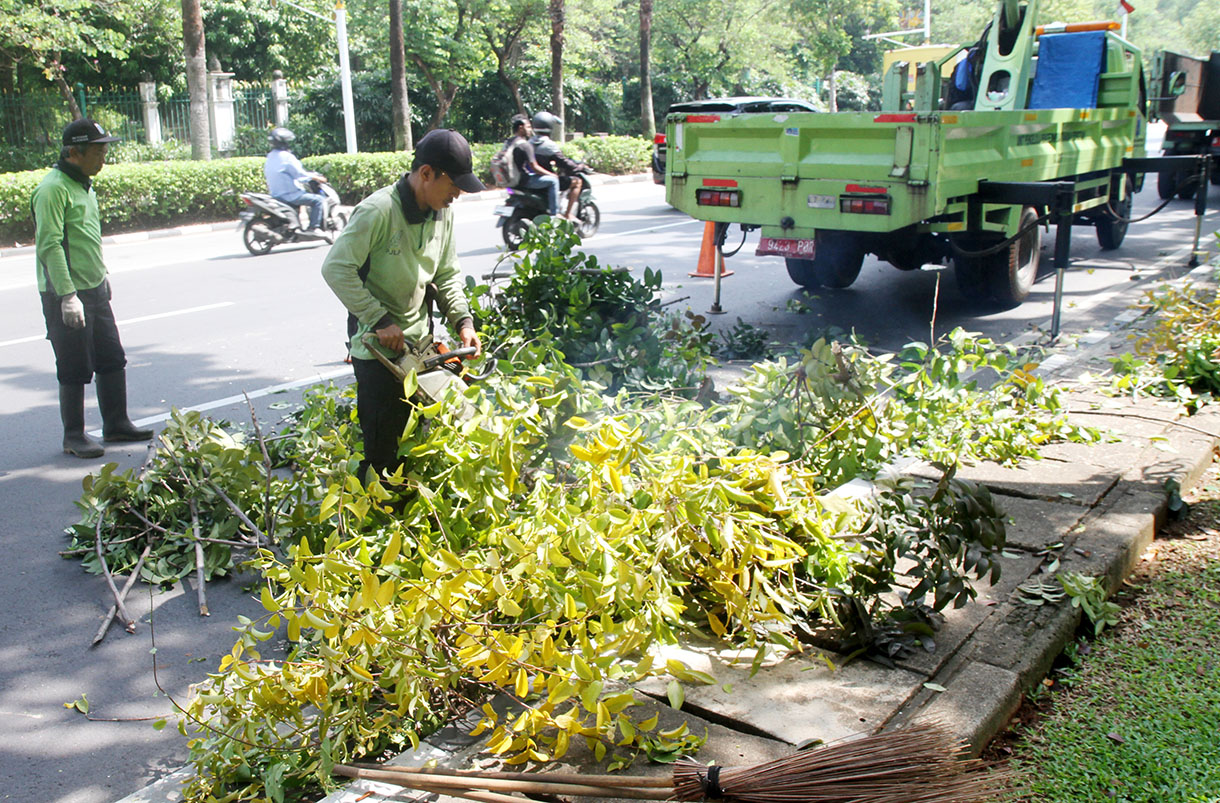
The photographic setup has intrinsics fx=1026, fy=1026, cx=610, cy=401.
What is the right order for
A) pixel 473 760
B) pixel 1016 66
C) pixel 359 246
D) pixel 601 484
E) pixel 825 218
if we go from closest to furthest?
pixel 473 760
pixel 601 484
pixel 359 246
pixel 825 218
pixel 1016 66

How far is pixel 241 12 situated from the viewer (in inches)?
1235

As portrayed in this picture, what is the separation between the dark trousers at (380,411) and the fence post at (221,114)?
26.9 meters

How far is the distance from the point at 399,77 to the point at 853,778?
22.3 meters

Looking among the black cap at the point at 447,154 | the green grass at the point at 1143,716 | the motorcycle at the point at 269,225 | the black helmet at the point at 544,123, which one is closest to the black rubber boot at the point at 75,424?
the black cap at the point at 447,154

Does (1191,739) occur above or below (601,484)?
below

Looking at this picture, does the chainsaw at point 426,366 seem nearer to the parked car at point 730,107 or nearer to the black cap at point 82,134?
the black cap at point 82,134

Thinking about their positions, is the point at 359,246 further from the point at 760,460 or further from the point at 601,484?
the point at 760,460

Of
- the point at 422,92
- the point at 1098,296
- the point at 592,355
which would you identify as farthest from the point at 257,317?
the point at 422,92

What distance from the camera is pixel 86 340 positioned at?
5.77 metres

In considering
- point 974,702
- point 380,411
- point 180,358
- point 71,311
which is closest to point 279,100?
point 180,358

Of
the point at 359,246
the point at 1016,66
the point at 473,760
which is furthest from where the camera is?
the point at 1016,66

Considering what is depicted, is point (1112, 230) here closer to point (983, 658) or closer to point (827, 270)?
point (827, 270)

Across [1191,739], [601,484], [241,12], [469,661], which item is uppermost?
[241,12]

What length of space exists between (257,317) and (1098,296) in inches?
310
